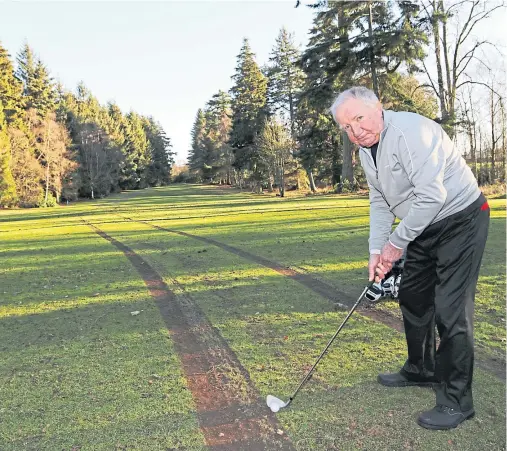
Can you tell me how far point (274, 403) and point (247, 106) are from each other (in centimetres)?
4826

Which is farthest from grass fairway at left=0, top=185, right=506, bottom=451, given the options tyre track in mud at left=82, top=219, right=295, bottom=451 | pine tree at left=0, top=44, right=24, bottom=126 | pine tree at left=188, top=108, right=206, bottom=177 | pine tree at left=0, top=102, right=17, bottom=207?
pine tree at left=188, top=108, right=206, bottom=177

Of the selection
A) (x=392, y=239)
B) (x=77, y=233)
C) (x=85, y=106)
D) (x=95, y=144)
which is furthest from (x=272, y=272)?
(x=85, y=106)

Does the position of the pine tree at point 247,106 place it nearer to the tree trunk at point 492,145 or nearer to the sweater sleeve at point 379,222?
the tree trunk at point 492,145

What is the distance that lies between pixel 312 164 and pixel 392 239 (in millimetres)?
33500

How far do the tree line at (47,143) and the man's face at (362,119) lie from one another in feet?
145

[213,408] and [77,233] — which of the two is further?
[77,233]

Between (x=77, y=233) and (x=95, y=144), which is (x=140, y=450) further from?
(x=95, y=144)

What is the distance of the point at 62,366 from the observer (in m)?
4.07

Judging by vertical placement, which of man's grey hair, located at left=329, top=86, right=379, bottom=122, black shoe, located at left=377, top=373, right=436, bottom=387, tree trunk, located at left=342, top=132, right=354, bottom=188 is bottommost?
black shoe, located at left=377, top=373, right=436, bottom=387

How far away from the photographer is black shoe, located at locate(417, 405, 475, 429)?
2726 mm

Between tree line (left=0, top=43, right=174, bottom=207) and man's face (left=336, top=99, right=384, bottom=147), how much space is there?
44335mm

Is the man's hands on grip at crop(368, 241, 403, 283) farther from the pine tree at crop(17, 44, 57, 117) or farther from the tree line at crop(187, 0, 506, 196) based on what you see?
the pine tree at crop(17, 44, 57, 117)

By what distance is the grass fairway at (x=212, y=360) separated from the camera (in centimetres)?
281

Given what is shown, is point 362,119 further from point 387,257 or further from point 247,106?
point 247,106
